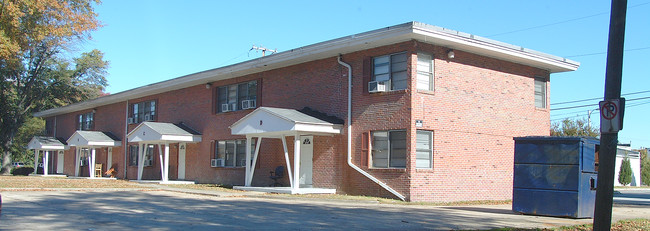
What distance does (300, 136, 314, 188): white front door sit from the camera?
71.9 feet

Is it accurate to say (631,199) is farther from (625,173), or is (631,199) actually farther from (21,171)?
(21,171)

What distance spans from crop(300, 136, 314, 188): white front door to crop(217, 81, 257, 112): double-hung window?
4002 mm

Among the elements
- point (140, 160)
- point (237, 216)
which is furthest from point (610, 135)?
point (140, 160)

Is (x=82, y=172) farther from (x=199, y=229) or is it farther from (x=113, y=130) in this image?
(x=199, y=229)

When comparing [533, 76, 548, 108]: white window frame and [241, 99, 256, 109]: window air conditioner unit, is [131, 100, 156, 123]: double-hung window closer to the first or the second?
[241, 99, 256, 109]: window air conditioner unit

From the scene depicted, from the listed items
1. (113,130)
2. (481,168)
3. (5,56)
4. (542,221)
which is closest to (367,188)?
(481,168)

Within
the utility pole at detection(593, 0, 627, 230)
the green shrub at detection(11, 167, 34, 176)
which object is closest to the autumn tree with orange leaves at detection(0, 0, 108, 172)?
the green shrub at detection(11, 167, 34, 176)

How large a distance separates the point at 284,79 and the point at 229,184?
5.88 metres

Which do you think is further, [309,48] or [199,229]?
[309,48]

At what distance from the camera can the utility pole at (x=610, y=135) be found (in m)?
9.19

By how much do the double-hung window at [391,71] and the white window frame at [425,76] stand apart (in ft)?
1.40

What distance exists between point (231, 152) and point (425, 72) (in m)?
11.1

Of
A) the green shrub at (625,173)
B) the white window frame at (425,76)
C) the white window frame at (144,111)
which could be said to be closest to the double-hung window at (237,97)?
the white window frame at (144,111)

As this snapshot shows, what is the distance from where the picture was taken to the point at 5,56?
24.0m
